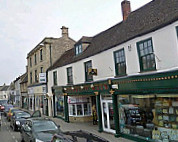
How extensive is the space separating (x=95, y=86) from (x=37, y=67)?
17287 millimetres

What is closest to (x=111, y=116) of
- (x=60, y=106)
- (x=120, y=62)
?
(x=120, y=62)

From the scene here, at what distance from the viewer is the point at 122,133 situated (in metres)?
11.1

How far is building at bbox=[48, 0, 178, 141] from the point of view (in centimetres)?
855

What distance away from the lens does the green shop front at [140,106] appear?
8.27 meters

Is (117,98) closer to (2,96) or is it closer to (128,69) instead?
(128,69)

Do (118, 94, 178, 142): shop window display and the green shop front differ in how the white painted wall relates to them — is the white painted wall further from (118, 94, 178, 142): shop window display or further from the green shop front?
(118, 94, 178, 142): shop window display

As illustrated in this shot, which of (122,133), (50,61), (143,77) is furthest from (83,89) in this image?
(50,61)

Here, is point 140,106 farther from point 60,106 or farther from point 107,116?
point 60,106

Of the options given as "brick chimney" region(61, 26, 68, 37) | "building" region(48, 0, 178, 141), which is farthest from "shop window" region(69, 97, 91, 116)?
"brick chimney" region(61, 26, 68, 37)

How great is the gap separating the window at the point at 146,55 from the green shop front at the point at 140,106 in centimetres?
110

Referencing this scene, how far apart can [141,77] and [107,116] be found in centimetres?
455

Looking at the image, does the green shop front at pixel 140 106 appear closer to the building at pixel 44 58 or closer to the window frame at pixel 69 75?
the window frame at pixel 69 75

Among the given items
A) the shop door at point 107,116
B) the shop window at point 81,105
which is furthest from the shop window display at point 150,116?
the shop window at point 81,105

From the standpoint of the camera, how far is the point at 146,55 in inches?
400
